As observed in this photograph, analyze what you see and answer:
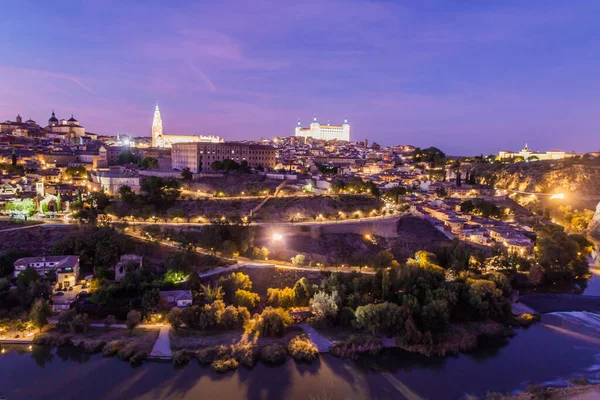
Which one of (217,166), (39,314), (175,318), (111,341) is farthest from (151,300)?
(217,166)

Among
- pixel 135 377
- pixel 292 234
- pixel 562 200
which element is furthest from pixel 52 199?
pixel 562 200

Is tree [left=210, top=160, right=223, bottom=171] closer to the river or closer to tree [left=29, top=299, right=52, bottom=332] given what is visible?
tree [left=29, top=299, right=52, bottom=332]

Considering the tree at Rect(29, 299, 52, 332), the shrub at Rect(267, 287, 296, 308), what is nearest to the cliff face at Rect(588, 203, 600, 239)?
the shrub at Rect(267, 287, 296, 308)

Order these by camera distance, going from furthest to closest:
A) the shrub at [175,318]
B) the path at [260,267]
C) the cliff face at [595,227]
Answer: the cliff face at [595,227]
the path at [260,267]
the shrub at [175,318]

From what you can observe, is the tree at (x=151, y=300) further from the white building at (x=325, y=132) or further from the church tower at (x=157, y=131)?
the white building at (x=325, y=132)

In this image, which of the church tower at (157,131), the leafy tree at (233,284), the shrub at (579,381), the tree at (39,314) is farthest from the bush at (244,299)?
the church tower at (157,131)

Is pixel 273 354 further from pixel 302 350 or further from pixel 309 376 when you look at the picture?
pixel 309 376
